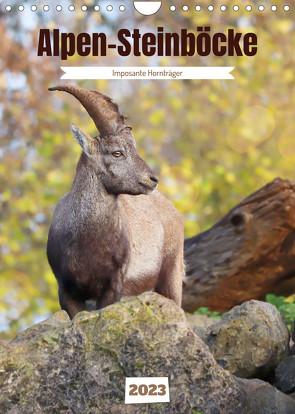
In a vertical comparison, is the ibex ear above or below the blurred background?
below

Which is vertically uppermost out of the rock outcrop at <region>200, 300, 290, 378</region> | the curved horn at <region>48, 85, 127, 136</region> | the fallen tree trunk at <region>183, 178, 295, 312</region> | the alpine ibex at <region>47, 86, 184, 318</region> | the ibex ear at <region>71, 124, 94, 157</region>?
the fallen tree trunk at <region>183, 178, 295, 312</region>

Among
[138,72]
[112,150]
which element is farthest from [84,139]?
[138,72]

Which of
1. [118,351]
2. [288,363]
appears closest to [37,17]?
[118,351]

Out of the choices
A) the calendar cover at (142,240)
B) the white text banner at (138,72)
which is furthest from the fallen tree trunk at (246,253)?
the white text banner at (138,72)

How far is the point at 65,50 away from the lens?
5301mm

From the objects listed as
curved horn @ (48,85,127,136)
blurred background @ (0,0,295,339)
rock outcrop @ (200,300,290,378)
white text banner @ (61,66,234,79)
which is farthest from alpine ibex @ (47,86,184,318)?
blurred background @ (0,0,295,339)

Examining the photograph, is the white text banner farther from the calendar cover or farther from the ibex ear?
the ibex ear

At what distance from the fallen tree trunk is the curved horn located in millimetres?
4423

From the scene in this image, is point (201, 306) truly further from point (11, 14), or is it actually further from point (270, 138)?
point (11, 14)

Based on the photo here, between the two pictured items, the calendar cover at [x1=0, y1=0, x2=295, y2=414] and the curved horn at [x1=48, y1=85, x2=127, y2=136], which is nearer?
the calendar cover at [x1=0, y1=0, x2=295, y2=414]

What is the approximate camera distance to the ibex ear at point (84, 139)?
18.3 ft

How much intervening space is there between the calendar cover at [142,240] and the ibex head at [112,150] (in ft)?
0.04

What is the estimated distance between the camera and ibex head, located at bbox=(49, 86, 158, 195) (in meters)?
5.55

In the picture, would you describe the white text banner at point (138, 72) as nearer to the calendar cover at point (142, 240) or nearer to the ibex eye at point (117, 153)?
the calendar cover at point (142, 240)
